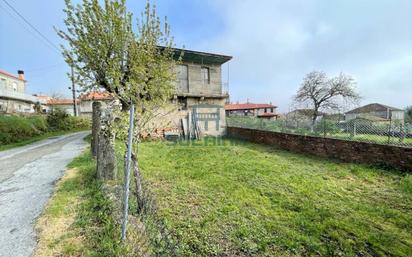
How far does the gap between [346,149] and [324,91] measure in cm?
1580

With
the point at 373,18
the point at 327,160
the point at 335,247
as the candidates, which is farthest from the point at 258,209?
the point at 373,18

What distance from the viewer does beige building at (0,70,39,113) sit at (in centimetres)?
2348

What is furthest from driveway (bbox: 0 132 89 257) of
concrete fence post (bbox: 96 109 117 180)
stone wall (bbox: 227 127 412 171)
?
stone wall (bbox: 227 127 412 171)

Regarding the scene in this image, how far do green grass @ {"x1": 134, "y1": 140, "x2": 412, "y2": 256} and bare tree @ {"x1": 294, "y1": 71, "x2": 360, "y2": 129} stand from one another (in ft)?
53.1

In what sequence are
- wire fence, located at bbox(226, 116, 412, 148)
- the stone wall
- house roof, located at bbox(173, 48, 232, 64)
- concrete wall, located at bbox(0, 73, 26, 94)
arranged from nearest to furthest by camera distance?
the stone wall
wire fence, located at bbox(226, 116, 412, 148)
house roof, located at bbox(173, 48, 232, 64)
concrete wall, located at bbox(0, 73, 26, 94)

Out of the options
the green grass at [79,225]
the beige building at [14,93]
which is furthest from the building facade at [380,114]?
the beige building at [14,93]

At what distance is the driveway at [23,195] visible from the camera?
233cm

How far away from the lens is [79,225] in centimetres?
260

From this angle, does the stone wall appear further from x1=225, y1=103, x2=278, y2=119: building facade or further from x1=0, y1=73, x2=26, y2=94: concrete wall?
x1=0, y1=73, x2=26, y2=94: concrete wall

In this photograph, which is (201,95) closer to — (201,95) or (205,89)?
(201,95)

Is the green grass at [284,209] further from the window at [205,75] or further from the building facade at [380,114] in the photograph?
the window at [205,75]

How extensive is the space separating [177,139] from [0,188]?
8310 millimetres

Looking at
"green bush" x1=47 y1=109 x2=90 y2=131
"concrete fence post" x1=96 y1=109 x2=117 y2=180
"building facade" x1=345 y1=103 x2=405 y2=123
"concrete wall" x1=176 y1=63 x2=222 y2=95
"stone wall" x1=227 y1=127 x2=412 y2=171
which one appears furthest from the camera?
"green bush" x1=47 y1=109 x2=90 y2=131

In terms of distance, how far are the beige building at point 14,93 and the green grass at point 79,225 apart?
91.8ft
